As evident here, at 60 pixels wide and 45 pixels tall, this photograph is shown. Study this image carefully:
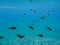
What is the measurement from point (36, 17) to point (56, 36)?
41 cm

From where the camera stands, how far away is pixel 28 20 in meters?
2.04

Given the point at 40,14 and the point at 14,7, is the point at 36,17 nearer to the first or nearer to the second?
the point at 40,14

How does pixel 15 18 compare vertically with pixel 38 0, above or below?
below

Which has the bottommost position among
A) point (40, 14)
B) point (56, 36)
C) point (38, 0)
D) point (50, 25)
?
point (56, 36)

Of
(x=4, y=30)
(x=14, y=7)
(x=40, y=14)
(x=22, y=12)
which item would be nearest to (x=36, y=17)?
(x=40, y=14)

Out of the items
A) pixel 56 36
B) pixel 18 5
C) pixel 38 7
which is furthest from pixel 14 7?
pixel 56 36

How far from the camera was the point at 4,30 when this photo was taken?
2020mm

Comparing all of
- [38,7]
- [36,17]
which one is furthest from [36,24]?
[38,7]

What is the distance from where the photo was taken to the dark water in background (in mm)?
2014

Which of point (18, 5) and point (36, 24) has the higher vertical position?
point (18, 5)

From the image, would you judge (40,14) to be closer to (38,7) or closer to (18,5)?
(38,7)

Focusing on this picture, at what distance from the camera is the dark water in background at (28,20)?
2.01 m

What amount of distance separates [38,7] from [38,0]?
0.10m

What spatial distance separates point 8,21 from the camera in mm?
2039
